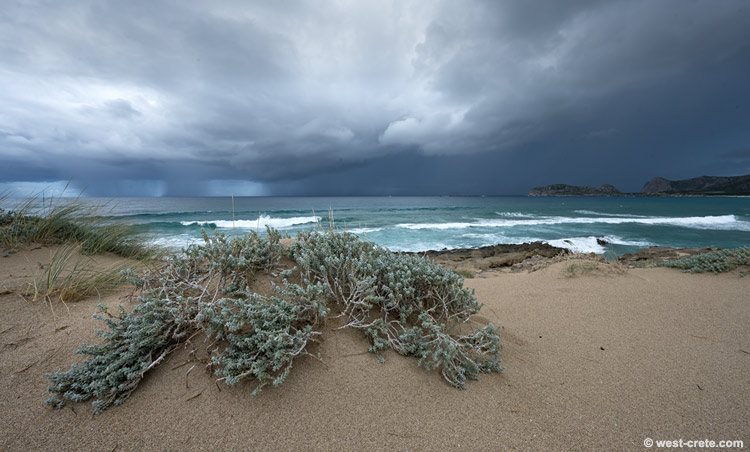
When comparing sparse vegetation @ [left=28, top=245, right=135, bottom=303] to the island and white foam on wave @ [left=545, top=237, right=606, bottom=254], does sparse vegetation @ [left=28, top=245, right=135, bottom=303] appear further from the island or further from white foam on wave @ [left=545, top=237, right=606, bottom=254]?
the island

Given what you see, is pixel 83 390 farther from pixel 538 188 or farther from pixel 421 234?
pixel 538 188

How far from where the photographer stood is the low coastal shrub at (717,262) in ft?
15.8

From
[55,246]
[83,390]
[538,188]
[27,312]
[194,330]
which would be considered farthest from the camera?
[538,188]

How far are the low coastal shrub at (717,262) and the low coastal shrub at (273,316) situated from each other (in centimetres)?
524

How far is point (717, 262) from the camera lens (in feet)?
16.2

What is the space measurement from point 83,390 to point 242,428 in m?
1.05

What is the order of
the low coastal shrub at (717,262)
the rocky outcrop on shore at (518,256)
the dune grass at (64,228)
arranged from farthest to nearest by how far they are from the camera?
the rocky outcrop on shore at (518,256), the dune grass at (64,228), the low coastal shrub at (717,262)

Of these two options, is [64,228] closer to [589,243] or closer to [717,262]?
[717,262]

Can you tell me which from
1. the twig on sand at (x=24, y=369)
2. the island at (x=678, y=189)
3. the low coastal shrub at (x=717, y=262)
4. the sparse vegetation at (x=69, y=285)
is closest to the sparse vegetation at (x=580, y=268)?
the low coastal shrub at (x=717, y=262)

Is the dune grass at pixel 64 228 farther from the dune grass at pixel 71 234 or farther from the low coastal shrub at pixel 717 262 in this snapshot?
the low coastal shrub at pixel 717 262

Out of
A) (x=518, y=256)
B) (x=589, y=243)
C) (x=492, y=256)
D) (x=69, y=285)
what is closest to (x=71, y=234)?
(x=69, y=285)

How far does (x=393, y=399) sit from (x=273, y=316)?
39.4 inches

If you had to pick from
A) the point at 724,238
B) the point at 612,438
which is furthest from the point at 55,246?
the point at 724,238

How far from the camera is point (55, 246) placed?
16.6ft
